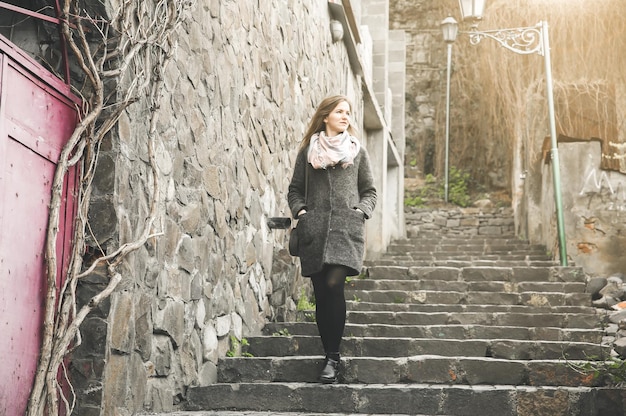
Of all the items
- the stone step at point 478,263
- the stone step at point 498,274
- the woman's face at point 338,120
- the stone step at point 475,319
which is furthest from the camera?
the stone step at point 478,263

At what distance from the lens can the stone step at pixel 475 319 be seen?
607 centimetres

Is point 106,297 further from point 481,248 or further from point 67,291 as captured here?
point 481,248

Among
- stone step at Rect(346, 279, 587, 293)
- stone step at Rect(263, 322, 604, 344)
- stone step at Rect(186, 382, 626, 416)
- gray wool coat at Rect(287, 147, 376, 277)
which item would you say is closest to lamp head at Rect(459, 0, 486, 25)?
stone step at Rect(346, 279, 587, 293)

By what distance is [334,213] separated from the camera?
4445 mm

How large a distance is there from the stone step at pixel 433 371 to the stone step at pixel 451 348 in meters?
0.30

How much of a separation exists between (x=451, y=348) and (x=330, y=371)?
39.9 inches

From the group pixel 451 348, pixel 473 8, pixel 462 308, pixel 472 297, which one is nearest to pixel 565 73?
pixel 473 8

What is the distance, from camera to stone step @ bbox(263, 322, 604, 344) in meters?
5.50

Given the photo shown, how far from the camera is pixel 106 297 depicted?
3545 millimetres

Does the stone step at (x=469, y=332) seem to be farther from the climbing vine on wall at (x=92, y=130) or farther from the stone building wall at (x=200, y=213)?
the climbing vine on wall at (x=92, y=130)

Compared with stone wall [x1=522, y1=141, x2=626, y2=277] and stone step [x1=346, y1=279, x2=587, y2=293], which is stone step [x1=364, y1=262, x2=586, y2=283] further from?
stone wall [x1=522, y1=141, x2=626, y2=277]

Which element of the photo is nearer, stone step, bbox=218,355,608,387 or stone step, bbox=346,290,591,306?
stone step, bbox=218,355,608,387

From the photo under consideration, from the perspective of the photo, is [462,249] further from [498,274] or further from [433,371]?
[433,371]

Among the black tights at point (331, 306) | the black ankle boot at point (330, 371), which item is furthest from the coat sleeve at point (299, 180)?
the black ankle boot at point (330, 371)
